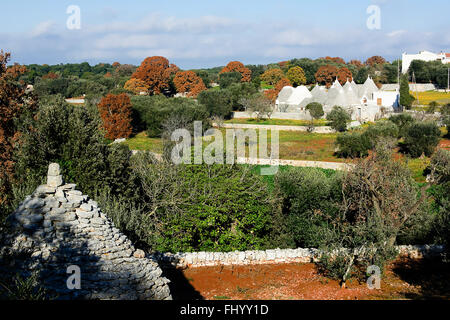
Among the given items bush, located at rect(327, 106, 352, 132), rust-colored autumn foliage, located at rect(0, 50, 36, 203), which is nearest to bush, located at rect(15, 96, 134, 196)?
rust-colored autumn foliage, located at rect(0, 50, 36, 203)

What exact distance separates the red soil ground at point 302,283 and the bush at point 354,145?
2564cm

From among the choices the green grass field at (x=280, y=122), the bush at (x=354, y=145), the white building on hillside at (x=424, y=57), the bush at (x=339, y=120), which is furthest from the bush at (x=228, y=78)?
the bush at (x=354, y=145)

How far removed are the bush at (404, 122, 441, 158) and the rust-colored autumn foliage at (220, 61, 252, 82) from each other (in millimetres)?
70264

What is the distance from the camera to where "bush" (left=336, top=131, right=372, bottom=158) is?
3941 centimetres

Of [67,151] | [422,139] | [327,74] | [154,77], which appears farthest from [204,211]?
[327,74]

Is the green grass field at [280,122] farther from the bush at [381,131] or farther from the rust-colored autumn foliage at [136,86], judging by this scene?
the rust-colored autumn foliage at [136,86]

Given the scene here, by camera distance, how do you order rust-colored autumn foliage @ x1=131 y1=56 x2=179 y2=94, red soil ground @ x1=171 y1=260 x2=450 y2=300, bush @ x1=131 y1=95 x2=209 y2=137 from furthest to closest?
rust-colored autumn foliage @ x1=131 y1=56 x2=179 y2=94 < bush @ x1=131 y1=95 x2=209 y2=137 < red soil ground @ x1=171 y1=260 x2=450 y2=300

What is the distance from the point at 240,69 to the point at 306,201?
92.5m

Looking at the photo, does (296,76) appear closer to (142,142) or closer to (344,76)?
(344,76)

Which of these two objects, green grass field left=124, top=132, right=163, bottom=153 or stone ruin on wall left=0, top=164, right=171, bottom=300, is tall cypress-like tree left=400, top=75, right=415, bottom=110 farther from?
stone ruin on wall left=0, top=164, right=171, bottom=300

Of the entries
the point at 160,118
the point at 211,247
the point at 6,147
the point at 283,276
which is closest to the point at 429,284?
the point at 283,276

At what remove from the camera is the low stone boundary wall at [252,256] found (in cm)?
1393
